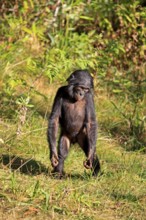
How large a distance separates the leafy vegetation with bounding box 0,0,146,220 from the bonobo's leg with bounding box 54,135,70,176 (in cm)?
12

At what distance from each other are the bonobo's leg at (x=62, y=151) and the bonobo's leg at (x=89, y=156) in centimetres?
14

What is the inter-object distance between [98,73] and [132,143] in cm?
136

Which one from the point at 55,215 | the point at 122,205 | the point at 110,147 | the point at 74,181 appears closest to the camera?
the point at 55,215

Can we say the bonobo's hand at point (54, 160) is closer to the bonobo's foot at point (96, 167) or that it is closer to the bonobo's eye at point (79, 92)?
the bonobo's foot at point (96, 167)

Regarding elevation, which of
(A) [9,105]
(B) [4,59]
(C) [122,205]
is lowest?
(C) [122,205]

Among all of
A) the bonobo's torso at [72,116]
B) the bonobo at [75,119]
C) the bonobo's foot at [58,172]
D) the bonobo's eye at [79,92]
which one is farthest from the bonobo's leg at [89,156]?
the bonobo's eye at [79,92]

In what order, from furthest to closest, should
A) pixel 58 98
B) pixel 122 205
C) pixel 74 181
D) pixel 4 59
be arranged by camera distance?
pixel 4 59
pixel 58 98
pixel 74 181
pixel 122 205

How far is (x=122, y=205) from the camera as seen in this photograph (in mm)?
5195

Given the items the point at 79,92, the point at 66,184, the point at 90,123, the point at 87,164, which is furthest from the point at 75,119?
the point at 66,184

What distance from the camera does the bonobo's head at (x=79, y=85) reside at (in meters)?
5.93

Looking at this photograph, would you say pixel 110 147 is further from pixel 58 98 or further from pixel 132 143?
pixel 58 98

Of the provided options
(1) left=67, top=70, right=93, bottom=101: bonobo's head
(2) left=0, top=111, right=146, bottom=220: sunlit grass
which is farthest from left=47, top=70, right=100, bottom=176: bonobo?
(2) left=0, top=111, right=146, bottom=220: sunlit grass

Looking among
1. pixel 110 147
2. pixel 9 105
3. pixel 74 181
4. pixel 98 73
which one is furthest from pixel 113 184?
pixel 98 73

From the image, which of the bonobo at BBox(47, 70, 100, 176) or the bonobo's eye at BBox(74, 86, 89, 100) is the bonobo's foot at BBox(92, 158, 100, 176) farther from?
the bonobo's eye at BBox(74, 86, 89, 100)
